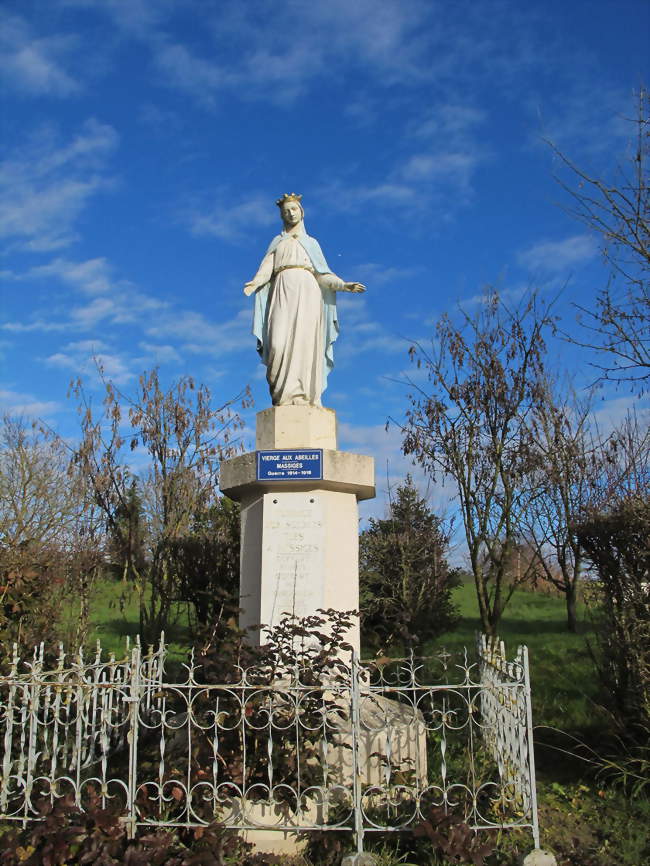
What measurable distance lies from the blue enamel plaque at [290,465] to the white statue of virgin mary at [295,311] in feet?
2.19

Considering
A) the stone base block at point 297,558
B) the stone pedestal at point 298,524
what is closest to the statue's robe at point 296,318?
the stone pedestal at point 298,524

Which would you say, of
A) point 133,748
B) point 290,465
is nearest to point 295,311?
point 290,465

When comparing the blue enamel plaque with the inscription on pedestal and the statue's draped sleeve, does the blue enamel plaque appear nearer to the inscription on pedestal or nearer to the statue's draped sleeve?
the inscription on pedestal

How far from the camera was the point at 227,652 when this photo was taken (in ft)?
15.5

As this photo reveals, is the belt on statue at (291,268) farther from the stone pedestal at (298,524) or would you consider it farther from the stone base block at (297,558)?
the stone base block at (297,558)

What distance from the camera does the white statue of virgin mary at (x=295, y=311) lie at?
668 cm

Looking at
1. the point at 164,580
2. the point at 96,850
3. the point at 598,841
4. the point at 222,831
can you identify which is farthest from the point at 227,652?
the point at 164,580

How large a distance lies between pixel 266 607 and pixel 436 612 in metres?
6.59

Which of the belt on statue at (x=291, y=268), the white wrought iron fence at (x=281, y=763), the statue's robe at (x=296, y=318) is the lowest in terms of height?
the white wrought iron fence at (x=281, y=763)

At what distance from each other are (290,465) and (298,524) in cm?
51

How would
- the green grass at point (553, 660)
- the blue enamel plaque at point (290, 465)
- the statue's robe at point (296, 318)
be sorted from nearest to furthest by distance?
the blue enamel plaque at point (290, 465)
the statue's robe at point (296, 318)
the green grass at point (553, 660)

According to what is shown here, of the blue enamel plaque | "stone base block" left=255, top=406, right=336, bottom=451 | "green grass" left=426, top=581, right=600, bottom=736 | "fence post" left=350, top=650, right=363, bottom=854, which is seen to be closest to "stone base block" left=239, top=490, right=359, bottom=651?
the blue enamel plaque

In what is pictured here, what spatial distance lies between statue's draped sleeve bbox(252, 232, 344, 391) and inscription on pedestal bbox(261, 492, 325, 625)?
4.64ft

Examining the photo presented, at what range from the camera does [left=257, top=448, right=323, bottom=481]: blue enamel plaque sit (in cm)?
607
